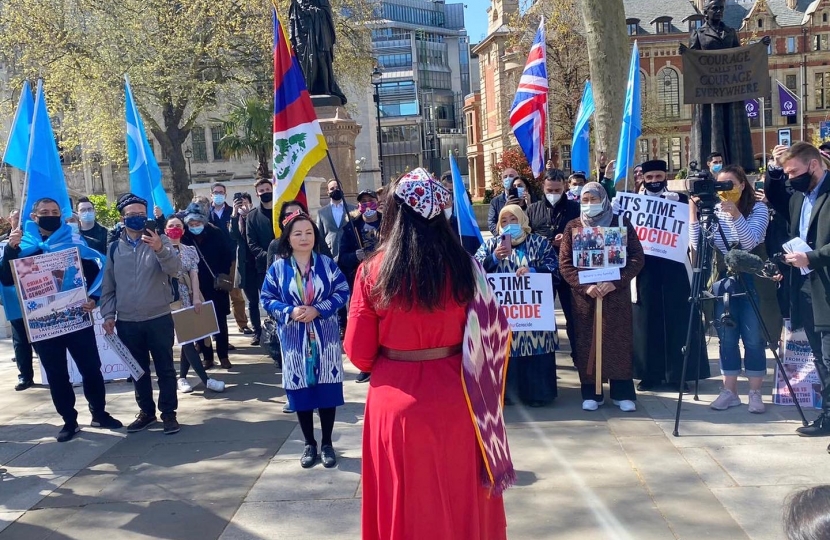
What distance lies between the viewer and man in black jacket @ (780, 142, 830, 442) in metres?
5.40

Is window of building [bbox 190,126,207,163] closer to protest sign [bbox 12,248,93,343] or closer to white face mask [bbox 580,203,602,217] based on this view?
protest sign [bbox 12,248,93,343]

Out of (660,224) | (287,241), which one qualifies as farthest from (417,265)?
(660,224)

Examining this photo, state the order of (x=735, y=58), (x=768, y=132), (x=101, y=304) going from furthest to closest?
(x=768, y=132) < (x=735, y=58) < (x=101, y=304)

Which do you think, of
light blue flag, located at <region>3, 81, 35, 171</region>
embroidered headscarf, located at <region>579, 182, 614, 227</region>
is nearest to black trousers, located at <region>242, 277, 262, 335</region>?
light blue flag, located at <region>3, 81, 35, 171</region>

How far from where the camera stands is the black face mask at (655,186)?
720cm

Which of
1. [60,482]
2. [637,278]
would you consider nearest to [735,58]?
[637,278]

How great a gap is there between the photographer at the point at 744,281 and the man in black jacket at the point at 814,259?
39 centimetres

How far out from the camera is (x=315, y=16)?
505 inches

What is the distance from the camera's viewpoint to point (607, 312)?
664cm

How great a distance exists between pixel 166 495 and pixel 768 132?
6958cm

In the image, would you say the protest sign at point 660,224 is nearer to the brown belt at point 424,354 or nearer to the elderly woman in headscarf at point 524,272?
the elderly woman in headscarf at point 524,272

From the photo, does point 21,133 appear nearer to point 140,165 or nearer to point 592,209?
point 140,165

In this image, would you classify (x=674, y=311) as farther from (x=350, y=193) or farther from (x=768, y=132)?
(x=768, y=132)

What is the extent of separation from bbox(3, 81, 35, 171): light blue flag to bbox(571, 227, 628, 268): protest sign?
5.11 m
